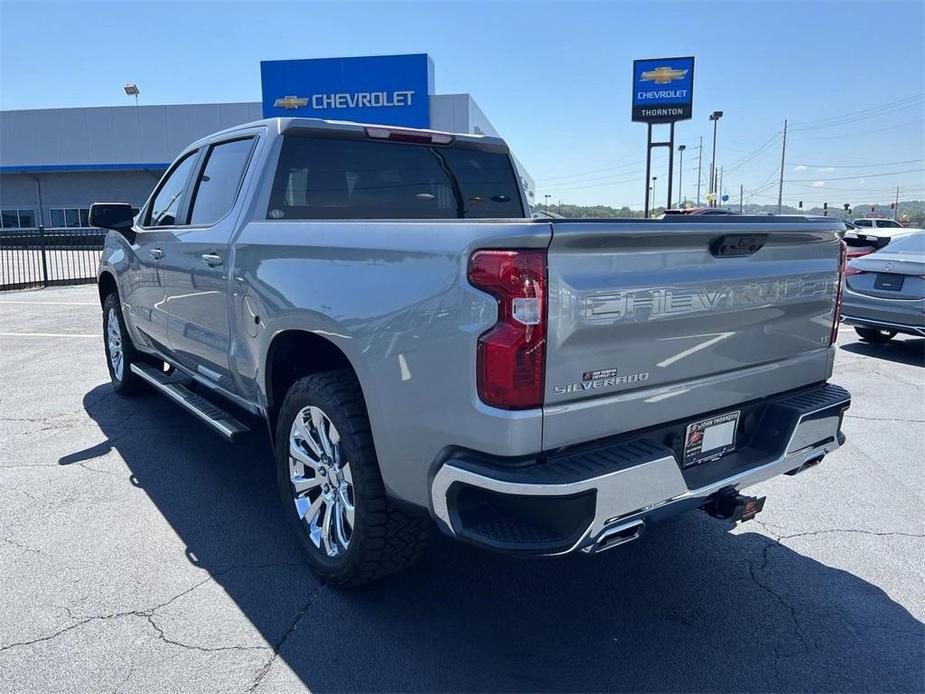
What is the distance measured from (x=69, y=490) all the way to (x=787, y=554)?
4.07 m

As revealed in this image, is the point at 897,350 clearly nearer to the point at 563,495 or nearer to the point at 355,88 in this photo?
the point at 563,495

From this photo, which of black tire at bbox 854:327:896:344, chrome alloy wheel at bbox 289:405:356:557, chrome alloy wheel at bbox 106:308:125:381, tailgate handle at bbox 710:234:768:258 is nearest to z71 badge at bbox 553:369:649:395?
tailgate handle at bbox 710:234:768:258

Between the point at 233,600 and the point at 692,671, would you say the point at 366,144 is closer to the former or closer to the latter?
the point at 233,600

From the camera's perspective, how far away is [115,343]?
6504 millimetres

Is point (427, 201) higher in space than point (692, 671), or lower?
higher

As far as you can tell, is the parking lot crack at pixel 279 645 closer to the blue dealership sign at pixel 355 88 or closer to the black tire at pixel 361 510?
the black tire at pixel 361 510

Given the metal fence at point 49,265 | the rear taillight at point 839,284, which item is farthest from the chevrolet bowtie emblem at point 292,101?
the rear taillight at point 839,284

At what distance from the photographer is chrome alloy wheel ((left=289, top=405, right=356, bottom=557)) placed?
3.08 metres

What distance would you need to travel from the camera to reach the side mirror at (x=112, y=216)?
5383mm

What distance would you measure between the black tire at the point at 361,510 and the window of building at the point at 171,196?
2398 mm

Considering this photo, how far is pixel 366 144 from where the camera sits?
4250 mm

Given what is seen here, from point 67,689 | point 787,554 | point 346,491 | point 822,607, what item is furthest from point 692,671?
point 67,689

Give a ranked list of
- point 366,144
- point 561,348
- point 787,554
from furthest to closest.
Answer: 1. point 366,144
2. point 787,554
3. point 561,348

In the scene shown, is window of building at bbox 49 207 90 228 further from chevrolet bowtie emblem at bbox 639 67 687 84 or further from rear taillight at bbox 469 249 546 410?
rear taillight at bbox 469 249 546 410
